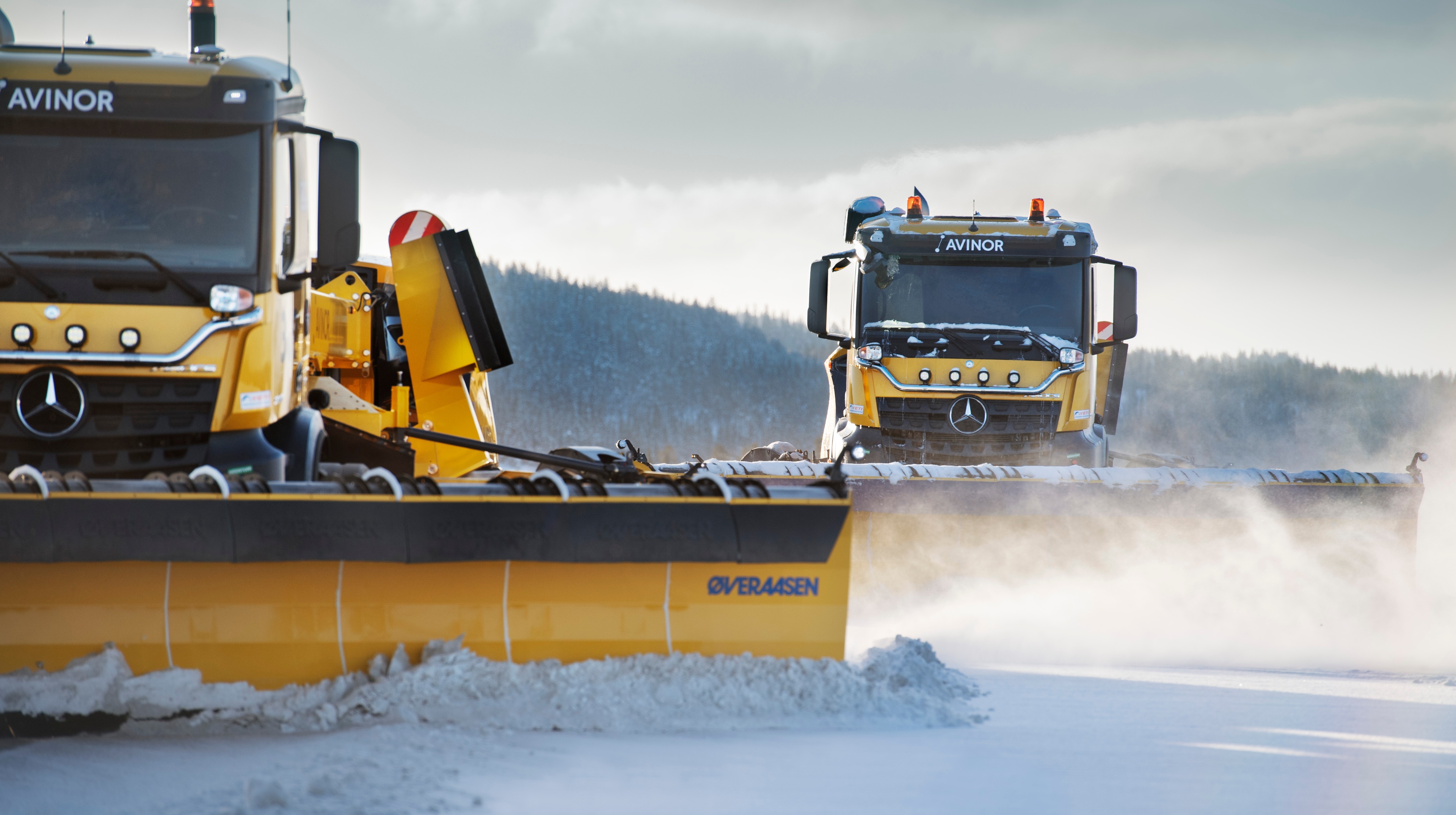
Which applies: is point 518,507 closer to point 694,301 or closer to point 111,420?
point 111,420

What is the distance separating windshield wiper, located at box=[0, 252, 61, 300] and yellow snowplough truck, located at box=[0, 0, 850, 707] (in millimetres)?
11

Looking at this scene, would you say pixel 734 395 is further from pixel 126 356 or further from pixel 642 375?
pixel 126 356

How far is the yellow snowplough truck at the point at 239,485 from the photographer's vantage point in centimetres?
415

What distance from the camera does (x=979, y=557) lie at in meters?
6.93

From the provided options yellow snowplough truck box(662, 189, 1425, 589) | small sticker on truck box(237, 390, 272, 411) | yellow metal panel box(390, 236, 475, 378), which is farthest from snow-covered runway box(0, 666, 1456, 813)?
yellow metal panel box(390, 236, 475, 378)

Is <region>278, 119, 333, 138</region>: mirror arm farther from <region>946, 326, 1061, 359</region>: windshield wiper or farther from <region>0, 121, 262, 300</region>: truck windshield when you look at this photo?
<region>946, 326, 1061, 359</region>: windshield wiper

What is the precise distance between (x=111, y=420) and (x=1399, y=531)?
7.18 metres

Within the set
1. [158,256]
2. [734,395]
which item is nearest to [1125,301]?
[158,256]

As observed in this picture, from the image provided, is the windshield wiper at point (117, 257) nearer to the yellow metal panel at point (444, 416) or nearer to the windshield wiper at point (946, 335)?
the yellow metal panel at point (444, 416)

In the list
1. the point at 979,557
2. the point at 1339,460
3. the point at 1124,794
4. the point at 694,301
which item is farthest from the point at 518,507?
the point at 694,301

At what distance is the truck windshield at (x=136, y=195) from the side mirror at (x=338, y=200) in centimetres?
29

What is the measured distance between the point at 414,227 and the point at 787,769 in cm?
536

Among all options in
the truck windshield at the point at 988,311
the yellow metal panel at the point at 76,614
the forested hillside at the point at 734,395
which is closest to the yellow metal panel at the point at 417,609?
the yellow metal panel at the point at 76,614

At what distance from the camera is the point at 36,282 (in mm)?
5027
